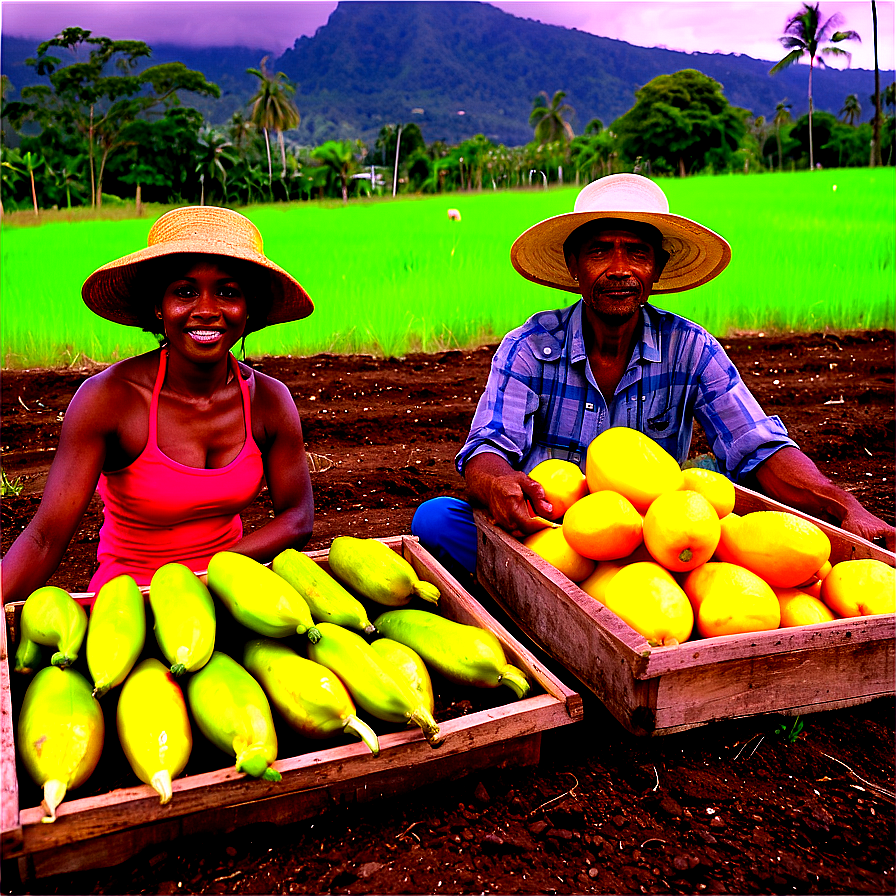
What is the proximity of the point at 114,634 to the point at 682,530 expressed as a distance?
1.19 metres

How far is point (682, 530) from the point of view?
5.87ft

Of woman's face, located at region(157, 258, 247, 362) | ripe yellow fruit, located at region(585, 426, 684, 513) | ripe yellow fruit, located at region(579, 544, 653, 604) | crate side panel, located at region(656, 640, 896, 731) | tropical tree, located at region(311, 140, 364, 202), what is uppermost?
tropical tree, located at region(311, 140, 364, 202)

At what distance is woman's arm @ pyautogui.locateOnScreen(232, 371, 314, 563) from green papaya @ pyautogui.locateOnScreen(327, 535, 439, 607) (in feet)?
1.35

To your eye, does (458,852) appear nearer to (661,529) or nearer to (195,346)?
(661,529)

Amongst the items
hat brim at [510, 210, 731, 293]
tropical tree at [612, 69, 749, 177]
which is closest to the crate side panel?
hat brim at [510, 210, 731, 293]

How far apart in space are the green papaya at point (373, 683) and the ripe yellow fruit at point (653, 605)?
47 centimetres

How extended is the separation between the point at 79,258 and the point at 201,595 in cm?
865

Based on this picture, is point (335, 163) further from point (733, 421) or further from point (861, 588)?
point (861, 588)

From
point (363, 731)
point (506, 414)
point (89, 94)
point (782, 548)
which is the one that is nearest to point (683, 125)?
point (89, 94)

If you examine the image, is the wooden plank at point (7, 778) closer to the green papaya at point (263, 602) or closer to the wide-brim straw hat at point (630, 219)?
the green papaya at point (263, 602)

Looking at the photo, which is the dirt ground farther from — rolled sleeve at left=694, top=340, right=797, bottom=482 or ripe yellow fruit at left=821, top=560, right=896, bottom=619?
rolled sleeve at left=694, top=340, right=797, bottom=482

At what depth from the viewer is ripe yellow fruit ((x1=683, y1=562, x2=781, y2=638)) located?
1.72 m

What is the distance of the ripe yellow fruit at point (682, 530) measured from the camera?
1.79 metres

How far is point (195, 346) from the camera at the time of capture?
2.18 m
